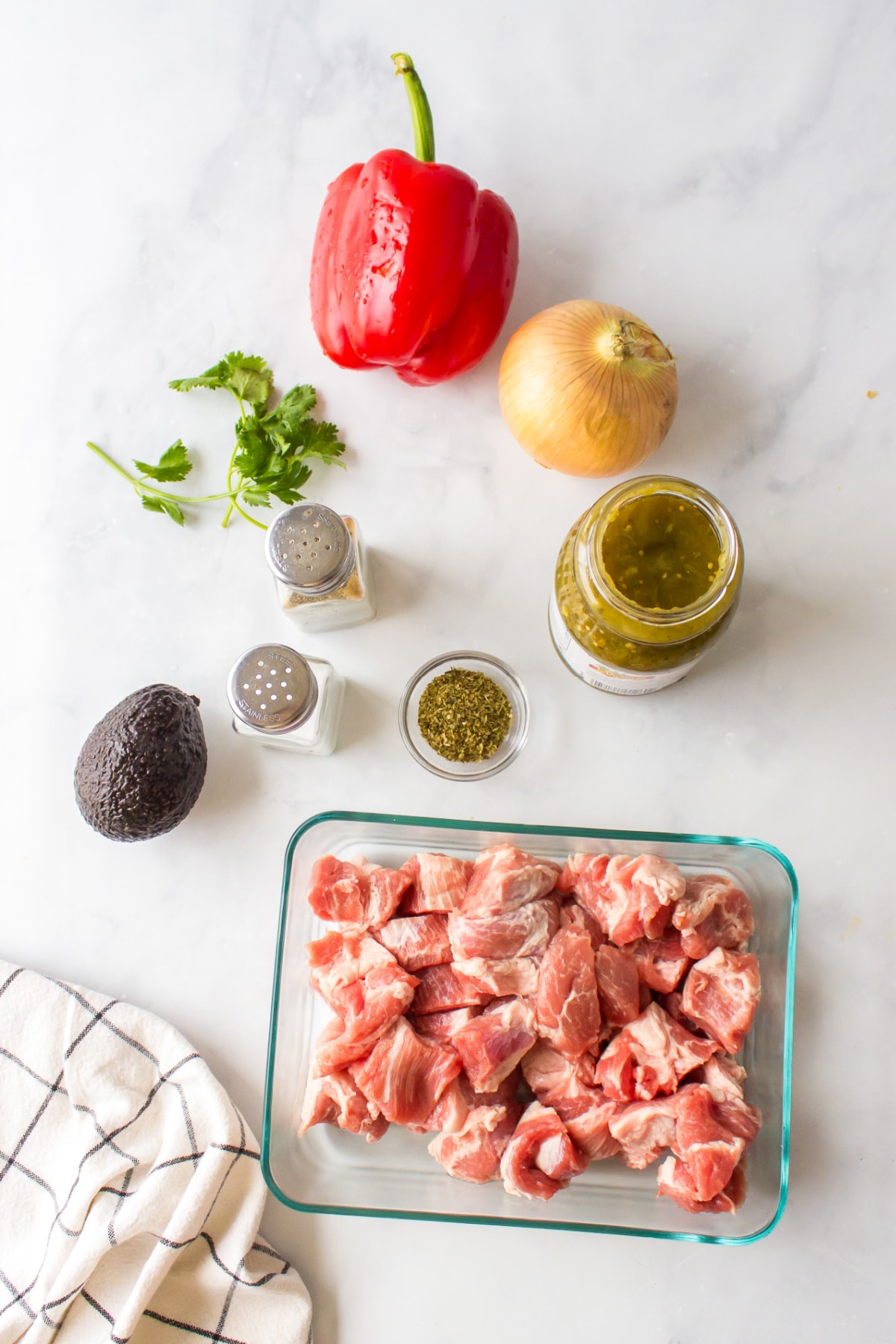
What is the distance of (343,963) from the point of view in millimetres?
1433

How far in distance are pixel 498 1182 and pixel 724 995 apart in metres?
0.44

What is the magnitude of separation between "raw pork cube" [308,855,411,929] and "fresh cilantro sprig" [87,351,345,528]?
0.58 meters

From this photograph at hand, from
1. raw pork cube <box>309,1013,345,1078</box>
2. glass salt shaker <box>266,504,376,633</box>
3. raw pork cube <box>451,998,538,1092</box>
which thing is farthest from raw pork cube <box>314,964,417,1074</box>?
glass salt shaker <box>266,504,376,633</box>

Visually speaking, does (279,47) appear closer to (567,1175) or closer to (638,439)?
(638,439)

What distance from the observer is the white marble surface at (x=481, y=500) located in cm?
150

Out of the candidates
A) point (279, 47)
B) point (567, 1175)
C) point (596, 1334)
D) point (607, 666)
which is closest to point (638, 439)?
point (607, 666)

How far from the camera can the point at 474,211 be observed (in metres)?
1.43

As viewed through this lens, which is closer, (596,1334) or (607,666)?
(607,666)

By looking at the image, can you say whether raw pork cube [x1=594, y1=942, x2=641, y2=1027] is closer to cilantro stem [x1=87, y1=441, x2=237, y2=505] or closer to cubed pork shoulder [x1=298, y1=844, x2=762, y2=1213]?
cubed pork shoulder [x1=298, y1=844, x2=762, y2=1213]

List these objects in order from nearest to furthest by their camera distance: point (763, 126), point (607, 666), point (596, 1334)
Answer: point (607, 666) < point (596, 1334) < point (763, 126)

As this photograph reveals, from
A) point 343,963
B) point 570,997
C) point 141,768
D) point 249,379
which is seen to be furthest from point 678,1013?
point 249,379

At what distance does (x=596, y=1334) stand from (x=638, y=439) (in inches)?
54.5

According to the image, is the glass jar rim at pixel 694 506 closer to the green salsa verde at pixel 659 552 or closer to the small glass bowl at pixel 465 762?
the green salsa verde at pixel 659 552

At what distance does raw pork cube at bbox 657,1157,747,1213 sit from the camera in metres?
1.34
